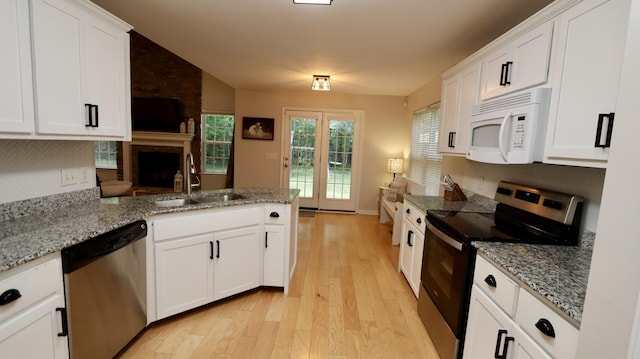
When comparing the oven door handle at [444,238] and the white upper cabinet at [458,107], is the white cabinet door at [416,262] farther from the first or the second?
the white upper cabinet at [458,107]

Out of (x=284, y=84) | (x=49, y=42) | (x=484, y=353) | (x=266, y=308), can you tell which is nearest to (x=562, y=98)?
(x=484, y=353)

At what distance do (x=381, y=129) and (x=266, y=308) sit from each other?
4.29 metres

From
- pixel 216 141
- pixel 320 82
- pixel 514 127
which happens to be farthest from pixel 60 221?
pixel 216 141

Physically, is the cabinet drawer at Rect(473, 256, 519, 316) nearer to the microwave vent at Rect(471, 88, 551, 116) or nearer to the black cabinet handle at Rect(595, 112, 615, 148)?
the black cabinet handle at Rect(595, 112, 615, 148)

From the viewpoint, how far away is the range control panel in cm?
163

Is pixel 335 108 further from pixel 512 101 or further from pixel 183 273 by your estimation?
pixel 183 273

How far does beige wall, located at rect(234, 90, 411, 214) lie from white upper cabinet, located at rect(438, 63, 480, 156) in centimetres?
274

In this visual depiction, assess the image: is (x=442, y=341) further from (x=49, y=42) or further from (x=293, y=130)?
(x=293, y=130)

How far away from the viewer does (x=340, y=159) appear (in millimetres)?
5945

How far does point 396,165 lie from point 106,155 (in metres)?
6.77

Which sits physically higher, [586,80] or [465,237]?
[586,80]

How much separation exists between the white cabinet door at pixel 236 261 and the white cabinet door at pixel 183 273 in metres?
0.06

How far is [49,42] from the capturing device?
1545 millimetres

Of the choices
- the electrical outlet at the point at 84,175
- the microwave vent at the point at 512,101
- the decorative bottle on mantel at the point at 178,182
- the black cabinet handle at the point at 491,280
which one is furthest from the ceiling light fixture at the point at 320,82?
the decorative bottle on mantel at the point at 178,182
